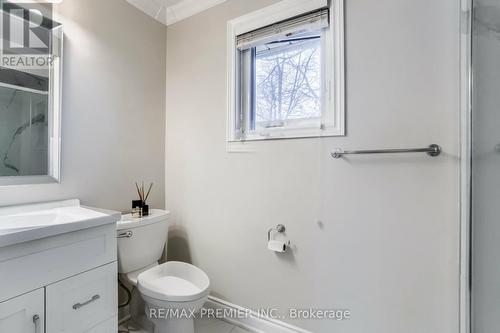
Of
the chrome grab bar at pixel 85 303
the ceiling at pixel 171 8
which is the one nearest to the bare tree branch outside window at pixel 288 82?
the ceiling at pixel 171 8

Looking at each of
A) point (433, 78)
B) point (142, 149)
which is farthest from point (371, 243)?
point (142, 149)

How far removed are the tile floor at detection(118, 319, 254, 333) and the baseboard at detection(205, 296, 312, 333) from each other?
3 centimetres

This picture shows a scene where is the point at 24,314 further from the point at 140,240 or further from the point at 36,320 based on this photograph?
the point at 140,240

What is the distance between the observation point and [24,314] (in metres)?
0.91

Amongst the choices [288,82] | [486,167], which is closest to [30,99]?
[288,82]

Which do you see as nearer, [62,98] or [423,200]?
[423,200]

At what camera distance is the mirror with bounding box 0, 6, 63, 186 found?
47.9 inches

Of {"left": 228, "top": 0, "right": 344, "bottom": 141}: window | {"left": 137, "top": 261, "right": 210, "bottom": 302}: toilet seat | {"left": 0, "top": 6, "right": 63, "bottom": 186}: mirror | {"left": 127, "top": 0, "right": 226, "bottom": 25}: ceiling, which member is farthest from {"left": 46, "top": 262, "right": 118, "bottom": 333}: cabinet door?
{"left": 127, "top": 0, "right": 226, "bottom": 25}: ceiling

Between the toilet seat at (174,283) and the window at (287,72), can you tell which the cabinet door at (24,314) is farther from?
the window at (287,72)

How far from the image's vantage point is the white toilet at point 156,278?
1.31 meters

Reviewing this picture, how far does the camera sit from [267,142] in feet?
5.13

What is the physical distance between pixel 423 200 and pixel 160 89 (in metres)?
1.93

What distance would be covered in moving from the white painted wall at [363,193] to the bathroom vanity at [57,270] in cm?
76

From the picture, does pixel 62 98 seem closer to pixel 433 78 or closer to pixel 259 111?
pixel 259 111
